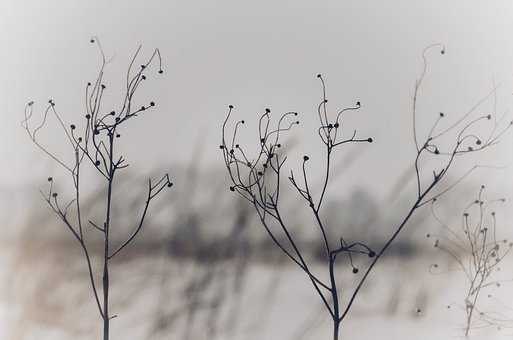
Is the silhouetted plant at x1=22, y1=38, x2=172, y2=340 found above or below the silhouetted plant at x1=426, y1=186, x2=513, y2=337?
above

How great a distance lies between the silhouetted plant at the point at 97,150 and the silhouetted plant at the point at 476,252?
30.9 inches

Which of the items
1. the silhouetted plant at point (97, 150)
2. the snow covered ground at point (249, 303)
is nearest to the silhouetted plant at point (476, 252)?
the snow covered ground at point (249, 303)

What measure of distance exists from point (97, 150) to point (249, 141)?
420 millimetres

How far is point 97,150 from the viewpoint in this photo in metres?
1.46

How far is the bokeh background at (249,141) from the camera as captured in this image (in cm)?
145

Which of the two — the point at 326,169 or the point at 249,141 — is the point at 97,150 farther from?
the point at 326,169

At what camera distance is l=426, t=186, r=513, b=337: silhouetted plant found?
1.44m

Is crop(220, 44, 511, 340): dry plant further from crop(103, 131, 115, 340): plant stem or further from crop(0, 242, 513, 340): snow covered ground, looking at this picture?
crop(103, 131, 115, 340): plant stem

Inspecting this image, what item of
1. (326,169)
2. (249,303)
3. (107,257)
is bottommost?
(249,303)

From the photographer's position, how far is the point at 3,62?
4.93ft

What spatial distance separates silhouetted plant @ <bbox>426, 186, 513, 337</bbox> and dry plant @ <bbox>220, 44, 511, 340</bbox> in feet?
0.32

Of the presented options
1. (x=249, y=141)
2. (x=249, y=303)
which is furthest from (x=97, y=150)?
(x=249, y=303)

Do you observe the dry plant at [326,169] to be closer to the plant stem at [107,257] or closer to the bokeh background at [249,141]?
the bokeh background at [249,141]

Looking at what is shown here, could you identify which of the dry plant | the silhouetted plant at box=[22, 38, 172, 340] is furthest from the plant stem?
the dry plant
